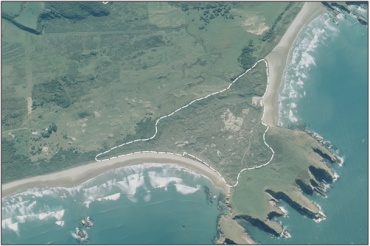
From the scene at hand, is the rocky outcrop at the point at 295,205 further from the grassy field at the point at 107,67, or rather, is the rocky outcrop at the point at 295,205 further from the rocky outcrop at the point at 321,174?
the grassy field at the point at 107,67

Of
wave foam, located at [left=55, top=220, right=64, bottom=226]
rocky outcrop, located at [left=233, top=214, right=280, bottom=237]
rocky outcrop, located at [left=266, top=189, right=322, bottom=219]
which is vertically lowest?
wave foam, located at [left=55, top=220, right=64, bottom=226]

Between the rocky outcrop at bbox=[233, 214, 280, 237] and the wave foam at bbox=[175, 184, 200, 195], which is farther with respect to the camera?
the wave foam at bbox=[175, 184, 200, 195]

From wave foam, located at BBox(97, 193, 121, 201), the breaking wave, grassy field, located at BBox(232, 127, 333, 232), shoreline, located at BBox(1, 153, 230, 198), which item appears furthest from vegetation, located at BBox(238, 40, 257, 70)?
wave foam, located at BBox(97, 193, 121, 201)

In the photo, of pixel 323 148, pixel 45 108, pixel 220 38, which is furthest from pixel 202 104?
pixel 45 108

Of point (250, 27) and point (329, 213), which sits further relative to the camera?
point (250, 27)

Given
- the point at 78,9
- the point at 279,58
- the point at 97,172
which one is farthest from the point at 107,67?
the point at 279,58

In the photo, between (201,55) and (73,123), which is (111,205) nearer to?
(73,123)

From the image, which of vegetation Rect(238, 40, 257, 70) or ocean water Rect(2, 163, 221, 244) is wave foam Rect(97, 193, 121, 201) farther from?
vegetation Rect(238, 40, 257, 70)

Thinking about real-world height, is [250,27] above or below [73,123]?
above
